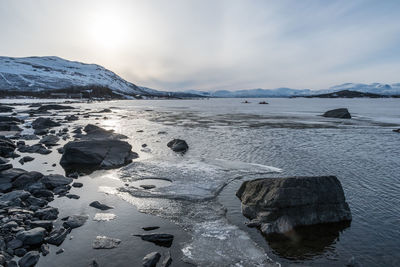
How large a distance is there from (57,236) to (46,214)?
7.67ft

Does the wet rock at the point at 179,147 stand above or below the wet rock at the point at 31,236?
below

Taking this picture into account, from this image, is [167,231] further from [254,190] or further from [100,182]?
[100,182]

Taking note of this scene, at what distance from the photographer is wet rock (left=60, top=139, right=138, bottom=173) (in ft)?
70.7

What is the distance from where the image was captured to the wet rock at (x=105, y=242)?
994 centimetres

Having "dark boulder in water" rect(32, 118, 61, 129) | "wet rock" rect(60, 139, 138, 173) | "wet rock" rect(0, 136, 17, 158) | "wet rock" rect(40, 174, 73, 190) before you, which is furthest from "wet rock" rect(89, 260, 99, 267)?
"dark boulder in water" rect(32, 118, 61, 129)

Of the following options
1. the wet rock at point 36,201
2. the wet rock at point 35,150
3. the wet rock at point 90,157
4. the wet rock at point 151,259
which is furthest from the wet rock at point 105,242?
the wet rock at point 35,150

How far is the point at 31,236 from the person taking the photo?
9859mm

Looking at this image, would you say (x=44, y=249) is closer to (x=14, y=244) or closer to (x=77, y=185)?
(x=14, y=244)

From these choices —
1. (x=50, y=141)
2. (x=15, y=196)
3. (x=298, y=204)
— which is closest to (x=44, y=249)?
(x=15, y=196)

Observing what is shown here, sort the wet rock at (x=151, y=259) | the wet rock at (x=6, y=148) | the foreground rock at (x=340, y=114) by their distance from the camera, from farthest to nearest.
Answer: the foreground rock at (x=340, y=114), the wet rock at (x=6, y=148), the wet rock at (x=151, y=259)

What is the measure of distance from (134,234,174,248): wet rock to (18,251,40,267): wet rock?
3780 mm

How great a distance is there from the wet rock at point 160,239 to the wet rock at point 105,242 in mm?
1063

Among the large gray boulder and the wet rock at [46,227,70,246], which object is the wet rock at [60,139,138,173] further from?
the large gray boulder

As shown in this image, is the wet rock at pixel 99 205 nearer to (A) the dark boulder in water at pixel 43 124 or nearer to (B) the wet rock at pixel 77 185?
(B) the wet rock at pixel 77 185
